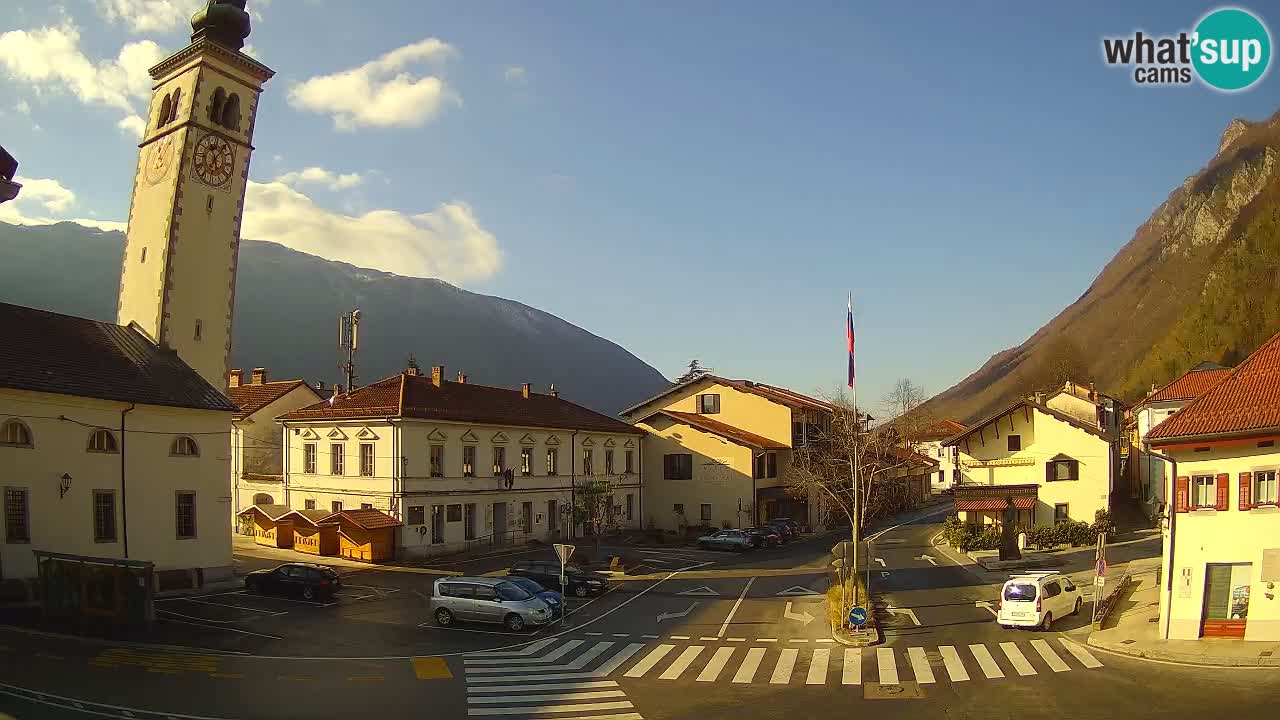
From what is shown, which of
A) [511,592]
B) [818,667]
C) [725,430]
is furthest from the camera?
[725,430]

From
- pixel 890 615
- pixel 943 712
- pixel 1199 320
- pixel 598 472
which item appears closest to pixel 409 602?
pixel 890 615

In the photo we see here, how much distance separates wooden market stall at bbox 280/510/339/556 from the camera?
4531cm

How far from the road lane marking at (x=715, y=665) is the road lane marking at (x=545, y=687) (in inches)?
94.7

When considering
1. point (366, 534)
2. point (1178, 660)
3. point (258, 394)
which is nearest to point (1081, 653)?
point (1178, 660)

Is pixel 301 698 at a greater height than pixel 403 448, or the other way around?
pixel 403 448

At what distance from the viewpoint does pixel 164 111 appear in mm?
46406

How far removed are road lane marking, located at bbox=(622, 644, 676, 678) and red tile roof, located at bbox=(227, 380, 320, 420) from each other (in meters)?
40.6

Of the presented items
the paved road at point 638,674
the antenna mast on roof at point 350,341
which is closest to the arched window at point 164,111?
the antenna mast on roof at point 350,341

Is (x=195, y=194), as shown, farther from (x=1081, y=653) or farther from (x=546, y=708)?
(x=1081, y=653)

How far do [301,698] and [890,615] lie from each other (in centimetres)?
2007

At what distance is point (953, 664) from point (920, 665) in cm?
87

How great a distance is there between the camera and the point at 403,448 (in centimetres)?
4488

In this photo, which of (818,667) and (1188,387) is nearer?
(818,667)

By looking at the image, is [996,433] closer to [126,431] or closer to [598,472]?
[598,472]
